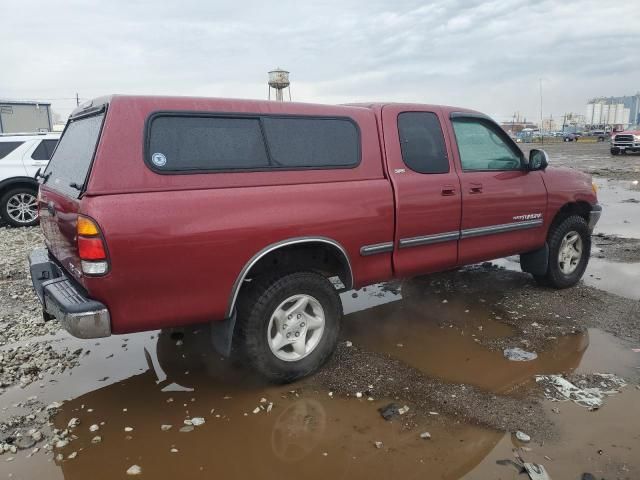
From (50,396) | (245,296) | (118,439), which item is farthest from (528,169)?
(50,396)

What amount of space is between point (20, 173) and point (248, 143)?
7.87 meters

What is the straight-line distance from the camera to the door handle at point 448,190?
4211 millimetres

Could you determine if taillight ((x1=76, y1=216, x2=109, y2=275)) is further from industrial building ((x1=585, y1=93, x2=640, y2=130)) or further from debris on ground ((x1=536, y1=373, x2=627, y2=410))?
industrial building ((x1=585, y1=93, x2=640, y2=130))

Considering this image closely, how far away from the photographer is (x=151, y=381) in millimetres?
3785

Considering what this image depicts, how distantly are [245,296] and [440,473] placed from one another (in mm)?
1630

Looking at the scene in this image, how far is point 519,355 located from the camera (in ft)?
13.1

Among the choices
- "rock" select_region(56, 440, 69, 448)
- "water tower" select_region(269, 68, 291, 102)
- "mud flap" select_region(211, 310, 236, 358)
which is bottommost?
"rock" select_region(56, 440, 69, 448)

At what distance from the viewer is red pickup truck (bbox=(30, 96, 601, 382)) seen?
2.88m

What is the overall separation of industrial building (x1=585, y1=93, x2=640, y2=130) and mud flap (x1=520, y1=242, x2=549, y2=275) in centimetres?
13597

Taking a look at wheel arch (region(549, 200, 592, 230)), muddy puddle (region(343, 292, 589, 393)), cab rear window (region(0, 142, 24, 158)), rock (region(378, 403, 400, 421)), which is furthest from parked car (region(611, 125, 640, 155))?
rock (region(378, 403, 400, 421))

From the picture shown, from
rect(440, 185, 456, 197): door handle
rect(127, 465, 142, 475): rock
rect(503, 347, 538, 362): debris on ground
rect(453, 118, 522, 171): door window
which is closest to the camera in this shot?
rect(127, 465, 142, 475): rock

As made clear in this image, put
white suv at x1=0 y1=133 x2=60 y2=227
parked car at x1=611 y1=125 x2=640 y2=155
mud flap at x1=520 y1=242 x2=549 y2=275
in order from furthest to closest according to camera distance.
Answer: parked car at x1=611 y1=125 x2=640 y2=155, white suv at x1=0 y1=133 x2=60 y2=227, mud flap at x1=520 y1=242 x2=549 y2=275

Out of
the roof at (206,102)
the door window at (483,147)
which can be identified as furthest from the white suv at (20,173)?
the door window at (483,147)

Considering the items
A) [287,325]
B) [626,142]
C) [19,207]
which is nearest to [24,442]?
[287,325]
